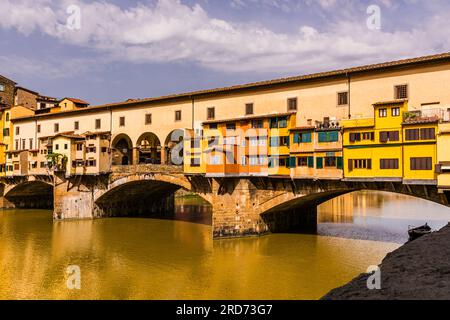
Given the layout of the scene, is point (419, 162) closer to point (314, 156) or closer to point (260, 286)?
point (314, 156)

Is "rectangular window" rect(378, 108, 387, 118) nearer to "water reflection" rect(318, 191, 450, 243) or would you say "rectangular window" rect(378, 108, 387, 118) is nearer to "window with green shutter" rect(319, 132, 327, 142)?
"window with green shutter" rect(319, 132, 327, 142)

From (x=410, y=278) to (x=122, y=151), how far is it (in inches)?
1988

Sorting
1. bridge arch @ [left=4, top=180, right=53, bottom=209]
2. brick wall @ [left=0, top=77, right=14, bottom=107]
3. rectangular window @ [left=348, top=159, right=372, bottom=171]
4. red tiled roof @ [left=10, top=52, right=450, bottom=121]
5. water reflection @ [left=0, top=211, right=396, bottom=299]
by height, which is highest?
brick wall @ [left=0, top=77, right=14, bottom=107]

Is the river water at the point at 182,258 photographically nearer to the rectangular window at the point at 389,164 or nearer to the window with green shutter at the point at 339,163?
A: the rectangular window at the point at 389,164

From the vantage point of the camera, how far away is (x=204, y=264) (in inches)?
1128

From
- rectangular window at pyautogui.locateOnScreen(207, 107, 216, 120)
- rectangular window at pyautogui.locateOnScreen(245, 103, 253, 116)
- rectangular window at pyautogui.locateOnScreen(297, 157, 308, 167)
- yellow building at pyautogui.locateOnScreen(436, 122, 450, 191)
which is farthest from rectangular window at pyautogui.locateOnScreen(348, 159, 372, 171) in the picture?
rectangular window at pyautogui.locateOnScreen(207, 107, 216, 120)

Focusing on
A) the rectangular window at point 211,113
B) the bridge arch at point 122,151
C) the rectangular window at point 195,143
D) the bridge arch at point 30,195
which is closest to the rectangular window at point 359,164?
the rectangular window at point 195,143

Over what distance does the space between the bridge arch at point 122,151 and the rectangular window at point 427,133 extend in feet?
123

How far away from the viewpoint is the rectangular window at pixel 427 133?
1063 inches

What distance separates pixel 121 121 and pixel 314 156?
28157mm

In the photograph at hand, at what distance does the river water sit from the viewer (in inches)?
906

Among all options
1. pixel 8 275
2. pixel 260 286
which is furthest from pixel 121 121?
pixel 260 286

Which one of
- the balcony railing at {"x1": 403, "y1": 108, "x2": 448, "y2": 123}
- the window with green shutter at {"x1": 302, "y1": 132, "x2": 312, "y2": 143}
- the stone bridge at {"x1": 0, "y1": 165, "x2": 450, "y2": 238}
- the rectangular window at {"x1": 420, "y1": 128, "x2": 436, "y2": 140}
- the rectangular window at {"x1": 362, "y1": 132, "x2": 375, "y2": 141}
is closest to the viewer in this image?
the rectangular window at {"x1": 420, "y1": 128, "x2": 436, "y2": 140}

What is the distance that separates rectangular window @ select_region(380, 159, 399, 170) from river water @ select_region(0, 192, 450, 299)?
6.90m
